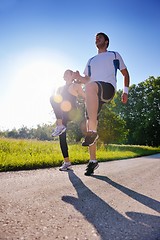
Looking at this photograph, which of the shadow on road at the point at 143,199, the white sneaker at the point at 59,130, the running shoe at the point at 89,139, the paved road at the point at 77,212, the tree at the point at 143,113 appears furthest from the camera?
the tree at the point at 143,113

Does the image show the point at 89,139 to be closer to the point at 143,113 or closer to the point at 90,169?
the point at 90,169

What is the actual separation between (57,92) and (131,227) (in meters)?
3.45

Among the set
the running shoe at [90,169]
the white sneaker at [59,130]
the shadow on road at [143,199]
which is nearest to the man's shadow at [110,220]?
the shadow on road at [143,199]

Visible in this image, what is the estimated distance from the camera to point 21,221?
57.2 inches

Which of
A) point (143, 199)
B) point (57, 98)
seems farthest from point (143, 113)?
point (143, 199)

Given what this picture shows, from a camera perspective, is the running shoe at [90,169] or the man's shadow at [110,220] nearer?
the man's shadow at [110,220]

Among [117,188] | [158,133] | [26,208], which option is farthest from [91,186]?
[158,133]

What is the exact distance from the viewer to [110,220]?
1.62 metres

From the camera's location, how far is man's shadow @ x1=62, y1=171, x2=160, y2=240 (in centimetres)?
137

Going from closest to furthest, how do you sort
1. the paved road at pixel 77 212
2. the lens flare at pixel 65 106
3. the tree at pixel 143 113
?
the paved road at pixel 77 212, the lens flare at pixel 65 106, the tree at pixel 143 113

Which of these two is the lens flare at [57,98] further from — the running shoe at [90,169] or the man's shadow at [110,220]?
the man's shadow at [110,220]

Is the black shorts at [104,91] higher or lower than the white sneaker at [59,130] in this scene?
higher

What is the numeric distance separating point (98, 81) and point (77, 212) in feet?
8.06

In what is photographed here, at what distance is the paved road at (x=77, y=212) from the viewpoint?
1335 mm
